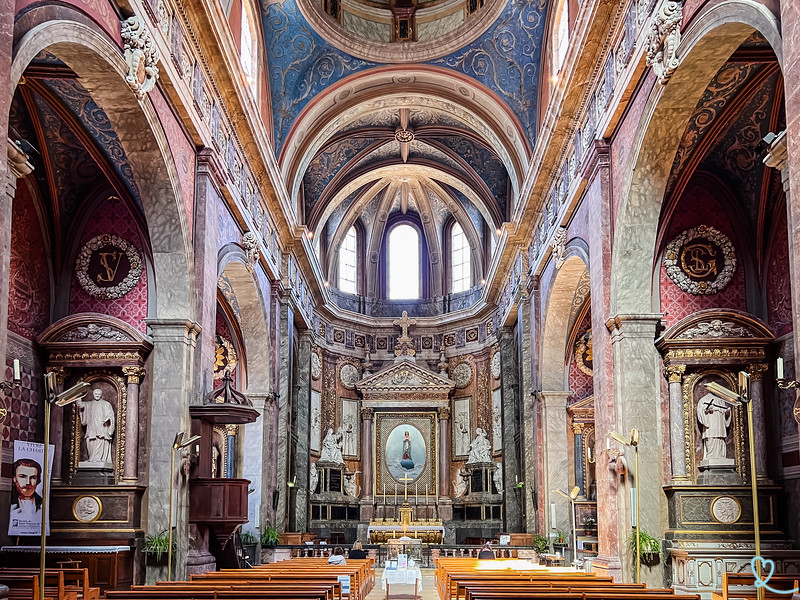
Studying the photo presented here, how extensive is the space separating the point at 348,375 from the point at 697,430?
67.5 ft

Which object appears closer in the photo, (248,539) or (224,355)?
(248,539)

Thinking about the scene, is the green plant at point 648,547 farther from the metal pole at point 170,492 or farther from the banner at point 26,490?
the banner at point 26,490

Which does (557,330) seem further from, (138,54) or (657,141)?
(138,54)

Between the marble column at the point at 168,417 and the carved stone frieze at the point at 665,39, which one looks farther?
the marble column at the point at 168,417

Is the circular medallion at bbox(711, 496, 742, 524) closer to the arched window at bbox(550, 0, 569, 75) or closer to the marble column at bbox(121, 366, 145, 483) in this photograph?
Result: the marble column at bbox(121, 366, 145, 483)

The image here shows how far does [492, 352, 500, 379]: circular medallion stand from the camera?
97.8 ft

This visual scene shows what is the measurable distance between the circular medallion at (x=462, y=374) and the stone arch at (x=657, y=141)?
61.3 feet

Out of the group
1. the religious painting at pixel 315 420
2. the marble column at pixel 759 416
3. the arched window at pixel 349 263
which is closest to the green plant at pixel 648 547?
the marble column at pixel 759 416

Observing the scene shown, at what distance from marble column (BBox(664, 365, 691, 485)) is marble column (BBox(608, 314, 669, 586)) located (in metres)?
0.13

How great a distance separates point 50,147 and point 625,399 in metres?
9.83

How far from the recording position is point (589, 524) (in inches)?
829

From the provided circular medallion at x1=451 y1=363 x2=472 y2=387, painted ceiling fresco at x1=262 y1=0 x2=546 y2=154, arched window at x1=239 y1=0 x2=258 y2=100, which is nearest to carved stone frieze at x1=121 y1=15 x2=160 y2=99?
arched window at x1=239 y1=0 x2=258 y2=100

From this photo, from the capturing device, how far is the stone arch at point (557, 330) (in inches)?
784

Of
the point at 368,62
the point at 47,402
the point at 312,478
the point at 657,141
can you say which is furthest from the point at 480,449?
the point at 47,402
